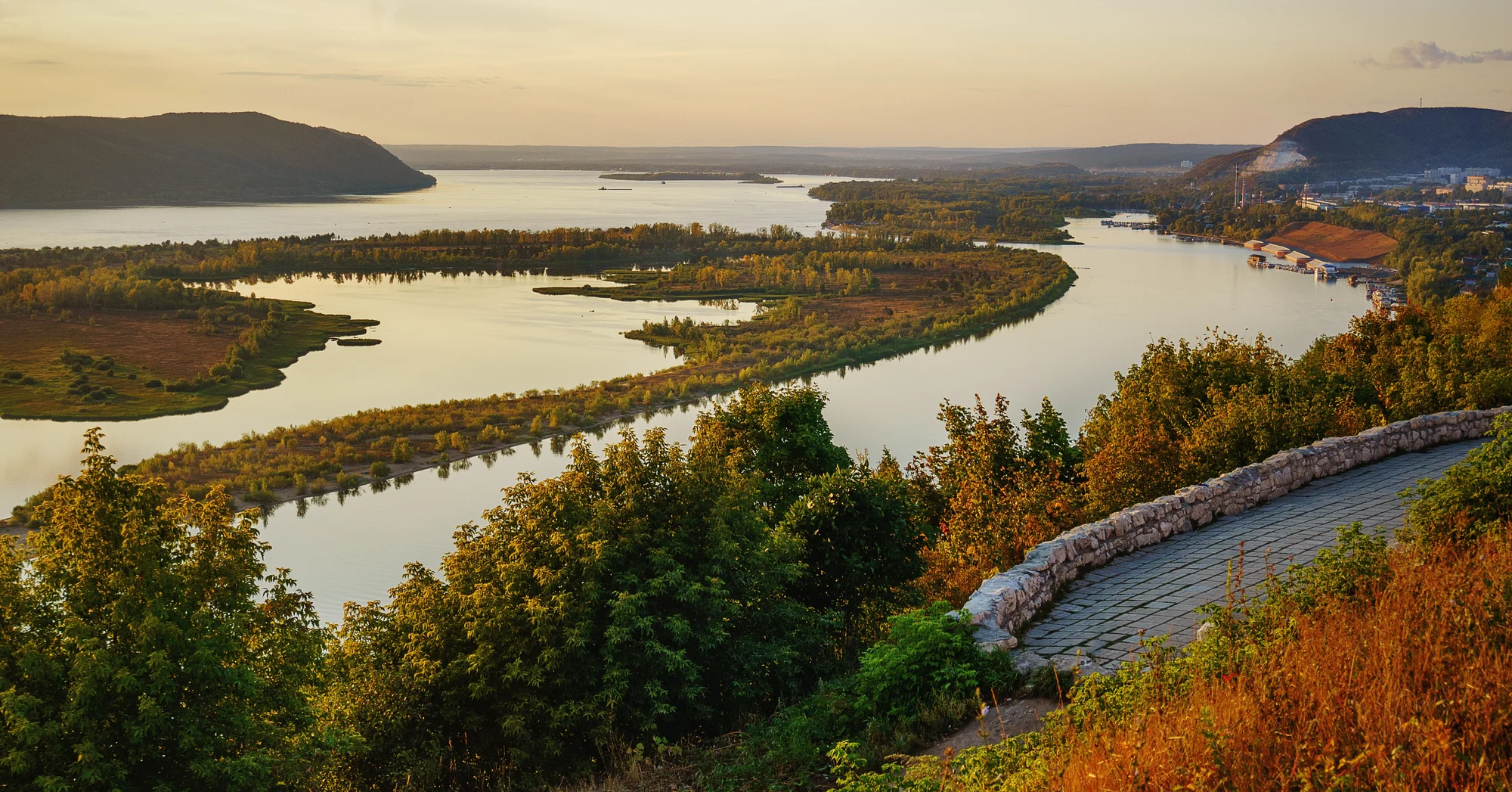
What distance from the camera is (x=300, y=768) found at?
783 cm

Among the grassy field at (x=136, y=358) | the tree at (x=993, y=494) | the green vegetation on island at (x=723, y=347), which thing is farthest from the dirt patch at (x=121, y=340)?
the tree at (x=993, y=494)

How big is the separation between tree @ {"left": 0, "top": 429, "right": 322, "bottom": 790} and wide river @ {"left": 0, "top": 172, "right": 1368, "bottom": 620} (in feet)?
27.4

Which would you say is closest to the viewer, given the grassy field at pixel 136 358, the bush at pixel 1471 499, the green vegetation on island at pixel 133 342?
the bush at pixel 1471 499

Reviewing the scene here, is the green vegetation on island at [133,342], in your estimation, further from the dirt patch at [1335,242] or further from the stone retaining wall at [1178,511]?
the dirt patch at [1335,242]

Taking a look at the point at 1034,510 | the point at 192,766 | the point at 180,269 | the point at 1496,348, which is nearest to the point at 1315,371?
the point at 1496,348

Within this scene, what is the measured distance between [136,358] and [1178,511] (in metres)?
52.6

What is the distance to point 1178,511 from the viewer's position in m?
9.51

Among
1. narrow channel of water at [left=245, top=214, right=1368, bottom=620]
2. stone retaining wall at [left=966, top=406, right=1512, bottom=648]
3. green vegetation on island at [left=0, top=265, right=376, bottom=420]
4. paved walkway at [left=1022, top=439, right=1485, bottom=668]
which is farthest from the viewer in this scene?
green vegetation on island at [left=0, top=265, right=376, bottom=420]

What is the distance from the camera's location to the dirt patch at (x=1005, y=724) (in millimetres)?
5762

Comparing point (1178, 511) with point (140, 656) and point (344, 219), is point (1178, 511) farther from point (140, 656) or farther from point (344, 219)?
point (344, 219)

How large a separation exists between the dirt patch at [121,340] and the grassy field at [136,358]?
41 mm

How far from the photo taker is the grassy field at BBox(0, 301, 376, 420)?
42.6 meters

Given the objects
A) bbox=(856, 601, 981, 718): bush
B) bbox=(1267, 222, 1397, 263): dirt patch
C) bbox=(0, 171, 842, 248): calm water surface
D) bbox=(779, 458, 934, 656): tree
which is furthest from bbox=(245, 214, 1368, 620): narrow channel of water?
bbox=(0, 171, 842, 248): calm water surface

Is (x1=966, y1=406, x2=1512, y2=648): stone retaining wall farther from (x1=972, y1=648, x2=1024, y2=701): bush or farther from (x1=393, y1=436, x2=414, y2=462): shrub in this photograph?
(x1=393, y1=436, x2=414, y2=462): shrub
